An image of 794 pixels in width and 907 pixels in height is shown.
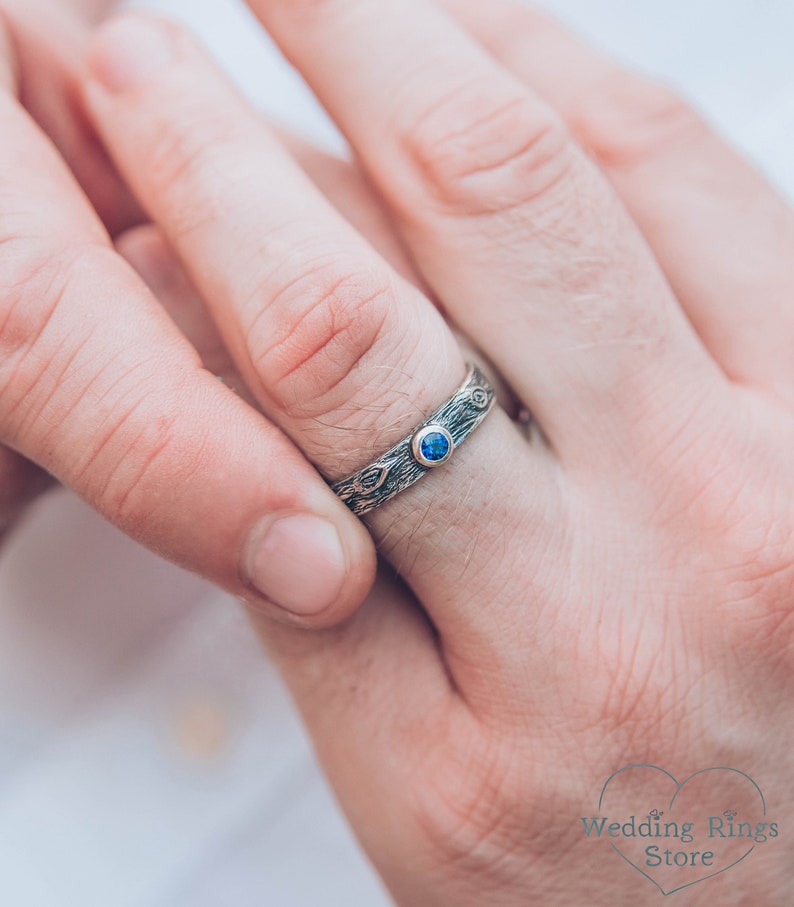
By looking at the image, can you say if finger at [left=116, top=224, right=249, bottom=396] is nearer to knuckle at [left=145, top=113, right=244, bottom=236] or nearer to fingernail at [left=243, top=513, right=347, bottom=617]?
knuckle at [left=145, top=113, right=244, bottom=236]

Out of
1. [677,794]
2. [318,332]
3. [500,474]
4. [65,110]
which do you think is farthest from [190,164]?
[677,794]

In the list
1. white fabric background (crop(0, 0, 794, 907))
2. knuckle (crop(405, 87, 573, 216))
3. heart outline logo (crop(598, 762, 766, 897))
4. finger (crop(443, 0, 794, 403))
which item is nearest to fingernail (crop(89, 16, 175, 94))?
knuckle (crop(405, 87, 573, 216))

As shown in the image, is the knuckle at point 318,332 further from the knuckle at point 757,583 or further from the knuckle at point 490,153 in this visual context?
the knuckle at point 757,583

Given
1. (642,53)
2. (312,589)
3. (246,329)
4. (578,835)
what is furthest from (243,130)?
(642,53)

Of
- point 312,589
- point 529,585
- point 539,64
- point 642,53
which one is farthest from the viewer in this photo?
point 642,53

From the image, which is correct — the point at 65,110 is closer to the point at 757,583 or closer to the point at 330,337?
the point at 330,337

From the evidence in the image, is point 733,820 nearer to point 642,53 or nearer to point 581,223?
point 581,223
